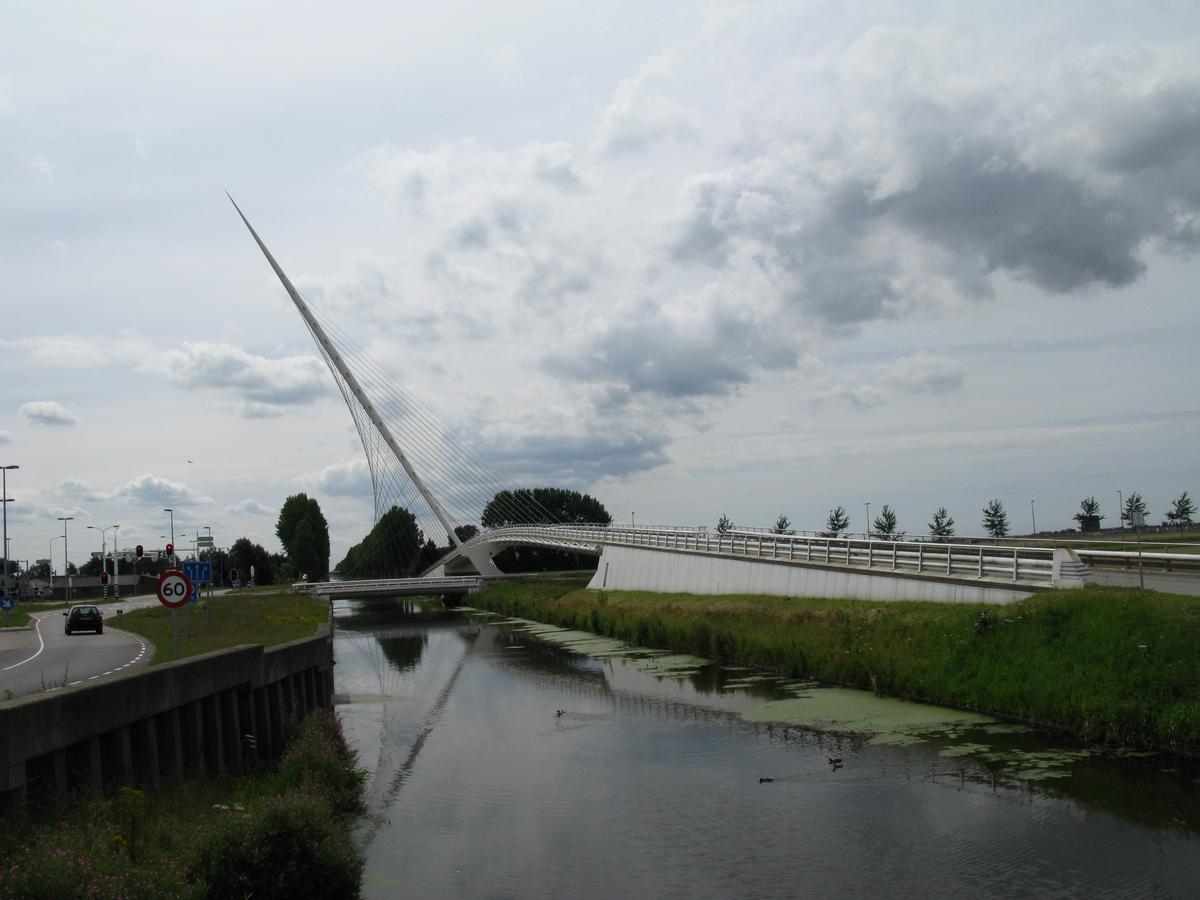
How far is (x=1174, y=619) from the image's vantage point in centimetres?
1878

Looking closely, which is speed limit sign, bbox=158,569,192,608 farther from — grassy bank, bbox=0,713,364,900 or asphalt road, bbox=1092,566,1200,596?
asphalt road, bbox=1092,566,1200,596

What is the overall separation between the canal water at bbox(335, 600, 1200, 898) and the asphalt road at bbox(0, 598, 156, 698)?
6708 mm

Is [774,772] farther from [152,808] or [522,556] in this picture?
[522,556]

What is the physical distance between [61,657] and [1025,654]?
2910 centimetres

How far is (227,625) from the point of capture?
4350 cm

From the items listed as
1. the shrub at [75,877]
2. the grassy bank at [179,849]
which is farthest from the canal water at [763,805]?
the shrub at [75,877]

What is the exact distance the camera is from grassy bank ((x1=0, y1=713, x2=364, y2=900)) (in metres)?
7.39

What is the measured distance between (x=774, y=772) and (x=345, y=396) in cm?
8666

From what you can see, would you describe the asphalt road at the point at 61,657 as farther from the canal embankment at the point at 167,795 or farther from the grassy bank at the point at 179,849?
the grassy bank at the point at 179,849

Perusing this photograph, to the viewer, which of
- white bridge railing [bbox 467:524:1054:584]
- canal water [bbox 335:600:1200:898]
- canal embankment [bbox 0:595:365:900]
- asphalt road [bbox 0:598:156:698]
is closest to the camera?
canal embankment [bbox 0:595:365:900]

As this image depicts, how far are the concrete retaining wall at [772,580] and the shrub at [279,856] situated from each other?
66.1 feet

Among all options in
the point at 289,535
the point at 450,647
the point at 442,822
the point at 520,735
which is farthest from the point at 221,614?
the point at 289,535

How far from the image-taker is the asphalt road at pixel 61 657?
2409 cm

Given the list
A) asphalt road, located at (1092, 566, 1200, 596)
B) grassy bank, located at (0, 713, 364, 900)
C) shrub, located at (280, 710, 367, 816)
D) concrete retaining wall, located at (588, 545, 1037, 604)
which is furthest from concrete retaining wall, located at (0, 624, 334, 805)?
asphalt road, located at (1092, 566, 1200, 596)
